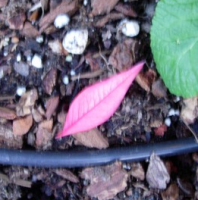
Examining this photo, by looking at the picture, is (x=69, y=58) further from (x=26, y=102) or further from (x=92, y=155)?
(x=92, y=155)

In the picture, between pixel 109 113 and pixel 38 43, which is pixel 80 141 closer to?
pixel 109 113

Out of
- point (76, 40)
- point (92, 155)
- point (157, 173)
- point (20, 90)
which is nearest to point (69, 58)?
point (76, 40)

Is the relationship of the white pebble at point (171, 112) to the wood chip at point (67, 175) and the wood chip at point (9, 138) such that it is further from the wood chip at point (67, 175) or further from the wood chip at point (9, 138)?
the wood chip at point (9, 138)

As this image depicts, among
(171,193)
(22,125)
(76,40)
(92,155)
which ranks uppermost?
(76,40)

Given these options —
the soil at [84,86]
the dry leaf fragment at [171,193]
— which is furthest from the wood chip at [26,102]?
the dry leaf fragment at [171,193]

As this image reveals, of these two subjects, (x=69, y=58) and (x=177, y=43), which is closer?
(x=177, y=43)

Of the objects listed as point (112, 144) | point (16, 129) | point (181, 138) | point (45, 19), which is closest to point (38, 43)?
point (45, 19)

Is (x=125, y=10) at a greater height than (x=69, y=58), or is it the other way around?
(x=125, y=10)
